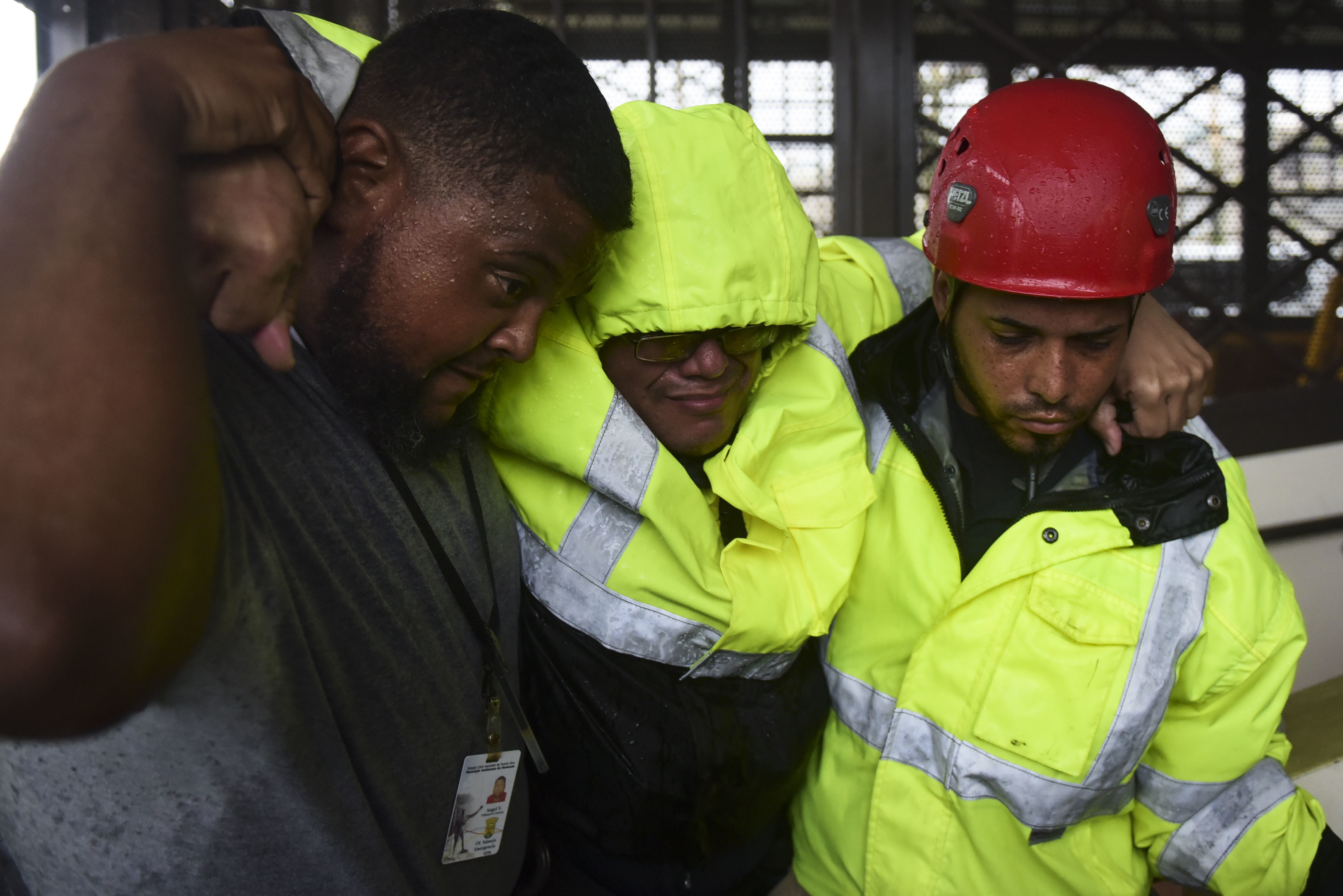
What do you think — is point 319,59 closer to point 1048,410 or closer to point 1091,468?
point 1048,410

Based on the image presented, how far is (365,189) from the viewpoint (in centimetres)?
120

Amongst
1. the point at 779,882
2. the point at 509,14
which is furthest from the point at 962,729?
the point at 509,14

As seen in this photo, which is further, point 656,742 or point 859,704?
point 859,704

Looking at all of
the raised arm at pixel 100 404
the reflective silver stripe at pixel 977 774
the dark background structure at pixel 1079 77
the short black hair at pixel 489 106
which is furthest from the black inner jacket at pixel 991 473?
the dark background structure at pixel 1079 77

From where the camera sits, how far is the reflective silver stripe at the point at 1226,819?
152 centimetres

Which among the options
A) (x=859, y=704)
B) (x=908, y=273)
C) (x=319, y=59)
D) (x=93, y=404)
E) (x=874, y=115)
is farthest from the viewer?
(x=874, y=115)

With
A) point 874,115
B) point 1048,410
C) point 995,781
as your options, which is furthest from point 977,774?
point 874,115

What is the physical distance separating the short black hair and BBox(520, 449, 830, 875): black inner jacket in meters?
0.69

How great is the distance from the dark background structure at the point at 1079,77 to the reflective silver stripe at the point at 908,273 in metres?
1.14

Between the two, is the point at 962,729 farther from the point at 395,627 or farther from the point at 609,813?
the point at 395,627

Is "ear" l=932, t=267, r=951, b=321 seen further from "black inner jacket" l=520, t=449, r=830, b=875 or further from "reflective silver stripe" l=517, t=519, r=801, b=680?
"reflective silver stripe" l=517, t=519, r=801, b=680

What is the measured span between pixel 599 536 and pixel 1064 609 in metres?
0.88

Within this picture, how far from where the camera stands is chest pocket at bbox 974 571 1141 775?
147cm

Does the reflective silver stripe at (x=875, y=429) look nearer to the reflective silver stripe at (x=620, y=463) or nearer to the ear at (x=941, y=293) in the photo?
the ear at (x=941, y=293)
